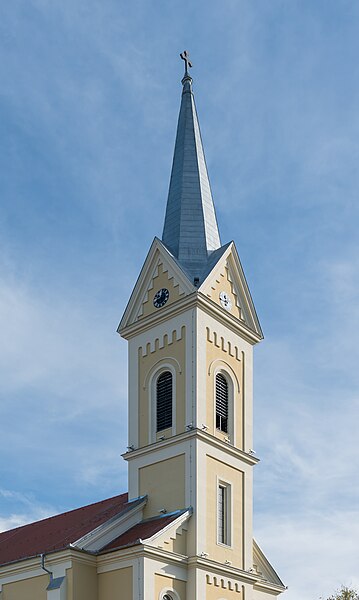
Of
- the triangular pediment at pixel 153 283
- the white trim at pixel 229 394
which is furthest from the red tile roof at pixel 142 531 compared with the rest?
the triangular pediment at pixel 153 283

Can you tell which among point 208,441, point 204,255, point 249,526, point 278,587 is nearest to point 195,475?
point 208,441

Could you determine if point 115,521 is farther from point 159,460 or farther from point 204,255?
point 204,255

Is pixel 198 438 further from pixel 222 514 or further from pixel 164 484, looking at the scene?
pixel 222 514

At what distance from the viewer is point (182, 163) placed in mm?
43656

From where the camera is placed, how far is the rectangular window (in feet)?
117

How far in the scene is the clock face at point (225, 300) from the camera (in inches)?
1535

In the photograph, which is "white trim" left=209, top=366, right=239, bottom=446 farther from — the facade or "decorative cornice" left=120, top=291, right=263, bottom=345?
"decorative cornice" left=120, top=291, right=263, bottom=345

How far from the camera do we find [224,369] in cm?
3800

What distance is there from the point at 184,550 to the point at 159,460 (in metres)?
3.95

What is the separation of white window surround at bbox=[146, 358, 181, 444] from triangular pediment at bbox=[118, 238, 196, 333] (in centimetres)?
245

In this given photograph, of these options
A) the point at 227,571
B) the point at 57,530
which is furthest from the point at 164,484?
the point at 57,530

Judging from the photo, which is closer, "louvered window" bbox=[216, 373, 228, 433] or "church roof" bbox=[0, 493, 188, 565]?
"church roof" bbox=[0, 493, 188, 565]

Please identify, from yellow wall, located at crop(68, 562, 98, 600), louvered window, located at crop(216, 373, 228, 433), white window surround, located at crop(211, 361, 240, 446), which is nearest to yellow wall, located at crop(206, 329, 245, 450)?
white window surround, located at crop(211, 361, 240, 446)

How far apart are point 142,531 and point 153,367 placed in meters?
7.12
